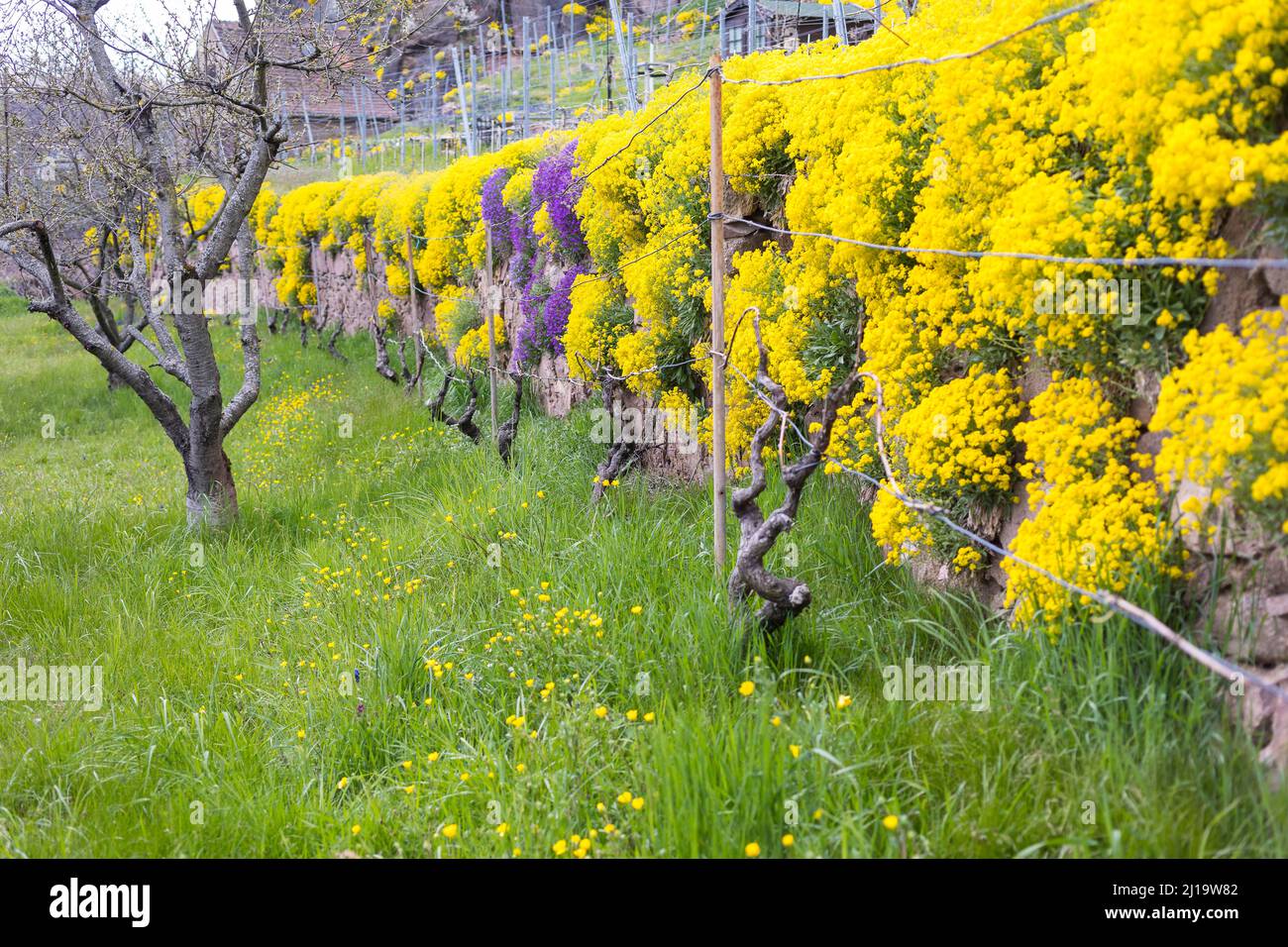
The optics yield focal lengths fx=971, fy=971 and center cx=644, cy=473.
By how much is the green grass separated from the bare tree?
927mm

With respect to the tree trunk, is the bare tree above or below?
above

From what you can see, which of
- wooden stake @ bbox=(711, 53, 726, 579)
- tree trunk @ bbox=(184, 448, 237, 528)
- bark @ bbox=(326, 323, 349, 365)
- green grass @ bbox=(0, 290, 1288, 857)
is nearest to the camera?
green grass @ bbox=(0, 290, 1288, 857)

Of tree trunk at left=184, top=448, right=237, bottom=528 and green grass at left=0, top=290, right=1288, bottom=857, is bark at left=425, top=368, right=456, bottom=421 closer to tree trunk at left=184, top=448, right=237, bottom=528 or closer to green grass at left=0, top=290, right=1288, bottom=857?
green grass at left=0, top=290, right=1288, bottom=857

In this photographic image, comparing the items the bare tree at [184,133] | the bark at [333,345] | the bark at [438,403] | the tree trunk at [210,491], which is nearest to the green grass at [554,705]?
the tree trunk at [210,491]

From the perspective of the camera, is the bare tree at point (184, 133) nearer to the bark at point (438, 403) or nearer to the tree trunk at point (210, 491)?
the tree trunk at point (210, 491)

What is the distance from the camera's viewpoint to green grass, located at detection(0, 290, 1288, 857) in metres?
2.61

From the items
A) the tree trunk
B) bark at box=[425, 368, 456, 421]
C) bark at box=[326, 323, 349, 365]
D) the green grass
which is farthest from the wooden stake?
bark at box=[326, 323, 349, 365]

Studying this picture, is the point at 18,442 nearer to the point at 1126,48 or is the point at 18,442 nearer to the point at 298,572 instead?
the point at 298,572

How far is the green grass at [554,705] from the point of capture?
2611 mm

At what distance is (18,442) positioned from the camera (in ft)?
38.1

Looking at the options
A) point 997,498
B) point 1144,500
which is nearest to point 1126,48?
point 1144,500

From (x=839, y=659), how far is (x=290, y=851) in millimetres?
2035

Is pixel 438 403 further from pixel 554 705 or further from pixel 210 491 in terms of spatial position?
pixel 554 705

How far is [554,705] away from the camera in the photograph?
3.64 meters
